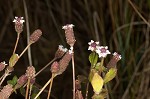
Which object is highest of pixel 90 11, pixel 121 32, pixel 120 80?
pixel 90 11

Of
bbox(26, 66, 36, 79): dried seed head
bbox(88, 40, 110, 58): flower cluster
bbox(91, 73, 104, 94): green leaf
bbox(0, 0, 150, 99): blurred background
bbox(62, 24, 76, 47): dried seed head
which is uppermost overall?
bbox(0, 0, 150, 99): blurred background

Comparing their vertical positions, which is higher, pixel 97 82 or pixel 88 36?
pixel 88 36

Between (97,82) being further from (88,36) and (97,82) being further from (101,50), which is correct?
(88,36)

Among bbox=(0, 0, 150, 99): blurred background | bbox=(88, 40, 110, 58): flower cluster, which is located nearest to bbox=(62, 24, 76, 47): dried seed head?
bbox=(88, 40, 110, 58): flower cluster

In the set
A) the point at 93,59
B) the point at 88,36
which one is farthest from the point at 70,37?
the point at 88,36

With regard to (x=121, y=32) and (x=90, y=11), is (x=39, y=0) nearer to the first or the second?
(x=90, y=11)

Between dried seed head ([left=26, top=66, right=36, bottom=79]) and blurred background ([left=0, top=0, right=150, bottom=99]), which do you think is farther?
blurred background ([left=0, top=0, right=150, bottom=99])

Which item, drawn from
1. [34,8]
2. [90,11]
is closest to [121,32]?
[90,11]

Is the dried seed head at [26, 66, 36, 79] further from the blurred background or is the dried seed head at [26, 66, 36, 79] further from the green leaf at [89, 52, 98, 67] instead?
the blurred background

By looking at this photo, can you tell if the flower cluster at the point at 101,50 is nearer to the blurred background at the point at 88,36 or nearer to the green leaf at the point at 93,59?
the green leaf at the point at 93,59
